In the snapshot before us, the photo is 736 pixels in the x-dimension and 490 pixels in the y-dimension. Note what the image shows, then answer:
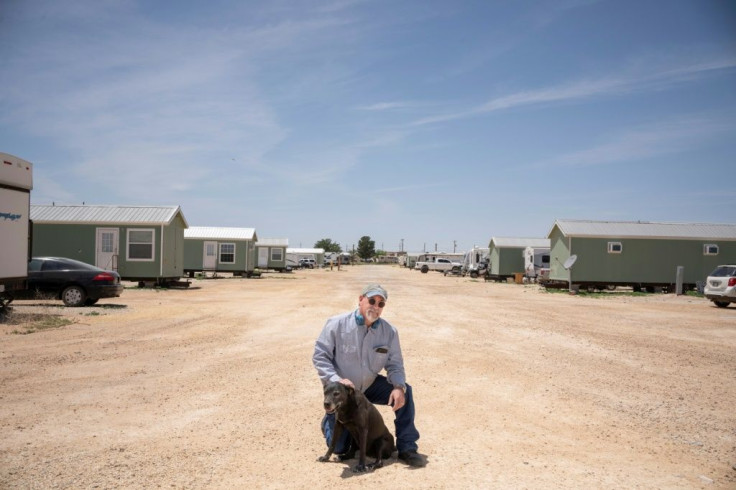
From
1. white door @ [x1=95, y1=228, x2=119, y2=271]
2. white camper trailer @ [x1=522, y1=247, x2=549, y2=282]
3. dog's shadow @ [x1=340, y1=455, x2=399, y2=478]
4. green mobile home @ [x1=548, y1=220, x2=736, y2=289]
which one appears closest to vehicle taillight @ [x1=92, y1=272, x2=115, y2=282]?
white door @ [x1=95, y1=228, x2=119, y2=271]

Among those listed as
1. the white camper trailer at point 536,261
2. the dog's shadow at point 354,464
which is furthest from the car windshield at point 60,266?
the white camper trailer at point 536,261

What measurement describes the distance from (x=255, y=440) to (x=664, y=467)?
138 inches

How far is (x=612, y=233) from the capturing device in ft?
95.5

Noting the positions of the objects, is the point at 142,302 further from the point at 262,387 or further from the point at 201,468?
the point at 201,468

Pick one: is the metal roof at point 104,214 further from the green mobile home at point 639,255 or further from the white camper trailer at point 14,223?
the green mobile home at point 639,255

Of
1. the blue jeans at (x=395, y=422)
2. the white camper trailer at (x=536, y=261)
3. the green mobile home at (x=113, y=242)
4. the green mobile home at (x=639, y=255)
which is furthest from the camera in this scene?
the white camper trailer at (x=536, y=261)

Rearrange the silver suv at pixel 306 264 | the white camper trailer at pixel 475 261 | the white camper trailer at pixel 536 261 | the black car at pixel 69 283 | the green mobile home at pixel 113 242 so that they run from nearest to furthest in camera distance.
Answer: the black car at pixel 69 283 → the green mobile home at pixel 113 242 → the white camper trailer at pixel 536 261 → the white camper trailer at pixel 475 261 → the silver suv at pixel 306 264

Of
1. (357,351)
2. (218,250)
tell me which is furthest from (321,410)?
(218,250)

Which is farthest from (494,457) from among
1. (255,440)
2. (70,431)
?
(70,431)

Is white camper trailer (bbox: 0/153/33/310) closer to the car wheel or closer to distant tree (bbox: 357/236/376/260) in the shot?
the car wheel

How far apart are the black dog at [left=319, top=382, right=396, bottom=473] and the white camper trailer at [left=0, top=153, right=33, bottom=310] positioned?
1118 centimetres

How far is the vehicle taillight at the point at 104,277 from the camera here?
1502cm

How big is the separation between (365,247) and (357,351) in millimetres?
129775

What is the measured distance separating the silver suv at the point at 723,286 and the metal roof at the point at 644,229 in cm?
883
